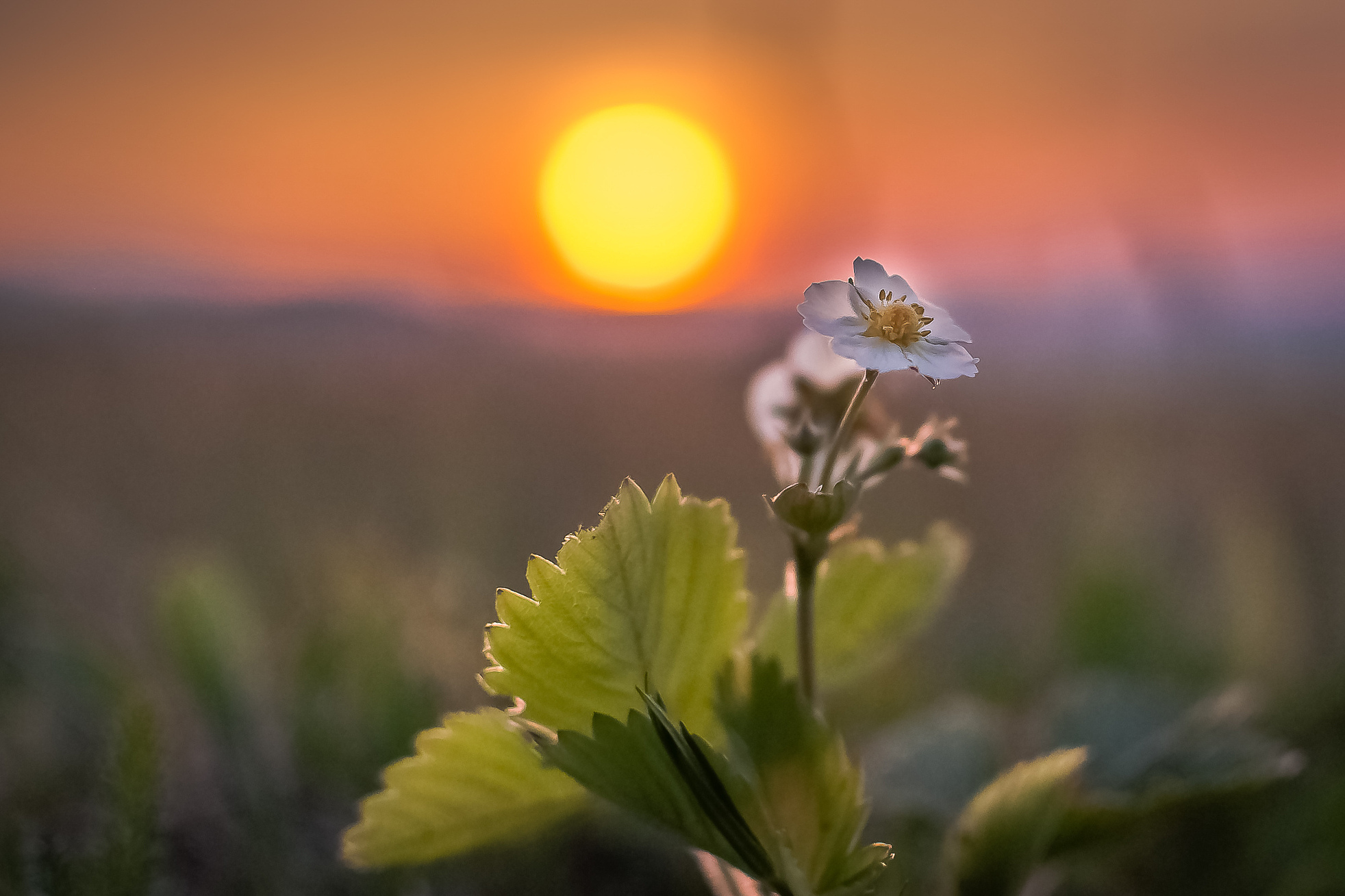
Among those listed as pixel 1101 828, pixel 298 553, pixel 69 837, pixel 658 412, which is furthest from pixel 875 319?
pixel 658 412

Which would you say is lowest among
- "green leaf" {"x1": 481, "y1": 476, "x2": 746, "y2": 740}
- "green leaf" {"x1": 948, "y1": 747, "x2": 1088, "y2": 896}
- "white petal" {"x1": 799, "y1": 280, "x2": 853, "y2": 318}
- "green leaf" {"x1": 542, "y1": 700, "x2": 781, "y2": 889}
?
"green leaf" {"x1": 948, "y1": 747, "x2": 1088, "y2": 896}

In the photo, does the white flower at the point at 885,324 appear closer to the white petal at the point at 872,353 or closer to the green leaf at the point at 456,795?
the white petal at the point at 872,353

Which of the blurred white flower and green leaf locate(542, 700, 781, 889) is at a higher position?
the blurred white flower

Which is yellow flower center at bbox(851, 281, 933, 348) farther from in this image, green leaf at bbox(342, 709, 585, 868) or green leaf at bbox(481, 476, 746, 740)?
green leaf at bbox(342, 709, 585, 868)

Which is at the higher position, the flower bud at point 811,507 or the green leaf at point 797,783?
the flower bud at point 811,507

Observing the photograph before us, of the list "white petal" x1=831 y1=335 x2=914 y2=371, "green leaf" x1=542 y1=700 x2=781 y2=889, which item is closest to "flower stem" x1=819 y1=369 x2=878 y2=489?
"white petal" x1=831 y1=335 x2=914 y2=371

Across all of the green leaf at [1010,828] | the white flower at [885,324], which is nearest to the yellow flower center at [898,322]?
the white flower at [885,324]
